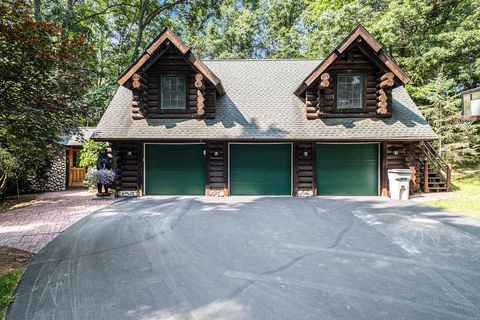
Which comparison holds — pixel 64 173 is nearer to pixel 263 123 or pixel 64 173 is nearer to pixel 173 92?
pixel 173 92

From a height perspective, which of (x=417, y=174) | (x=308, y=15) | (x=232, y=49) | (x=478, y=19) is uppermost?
(x=308, y=15)

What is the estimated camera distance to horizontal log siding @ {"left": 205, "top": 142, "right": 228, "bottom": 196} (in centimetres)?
1003

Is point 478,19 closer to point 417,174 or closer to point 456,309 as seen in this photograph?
point 417,174

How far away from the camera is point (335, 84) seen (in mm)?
10336

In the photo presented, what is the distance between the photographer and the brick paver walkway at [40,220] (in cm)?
498

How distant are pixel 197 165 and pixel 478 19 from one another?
19.2 meters

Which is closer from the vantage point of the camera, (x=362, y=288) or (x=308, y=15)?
(x=362, y=288)

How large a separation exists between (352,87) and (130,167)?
9.37 metres

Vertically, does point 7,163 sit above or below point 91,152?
below

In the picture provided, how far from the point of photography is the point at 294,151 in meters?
10.1

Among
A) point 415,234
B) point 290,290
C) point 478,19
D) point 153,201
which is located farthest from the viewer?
point 478,19

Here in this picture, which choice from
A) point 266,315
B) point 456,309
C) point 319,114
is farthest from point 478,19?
point 266,315

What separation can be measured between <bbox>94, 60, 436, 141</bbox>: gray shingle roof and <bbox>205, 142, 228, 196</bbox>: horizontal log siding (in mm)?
654

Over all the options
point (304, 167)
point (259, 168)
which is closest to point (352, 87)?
point (304, 167)
